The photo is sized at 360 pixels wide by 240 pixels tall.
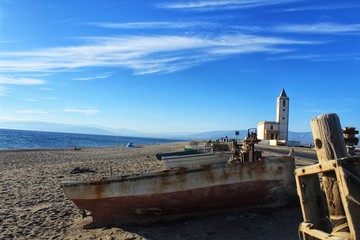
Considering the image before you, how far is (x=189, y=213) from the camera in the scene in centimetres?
839

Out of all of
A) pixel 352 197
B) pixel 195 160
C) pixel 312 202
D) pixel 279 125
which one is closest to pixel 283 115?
pixel 279 125

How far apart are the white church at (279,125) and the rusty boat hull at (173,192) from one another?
188 feet

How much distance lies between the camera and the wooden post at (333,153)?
3.39 metres

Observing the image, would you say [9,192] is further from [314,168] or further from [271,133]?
[271,133]

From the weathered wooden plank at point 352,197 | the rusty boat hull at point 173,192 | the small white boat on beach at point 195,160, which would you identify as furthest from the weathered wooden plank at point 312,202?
the small white boat on beach at point 195,160

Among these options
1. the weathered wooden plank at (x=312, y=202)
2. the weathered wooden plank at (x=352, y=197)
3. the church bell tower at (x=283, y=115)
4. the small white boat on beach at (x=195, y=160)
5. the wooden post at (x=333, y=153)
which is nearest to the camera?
the weathered wooden plank at (x=352, y=197)

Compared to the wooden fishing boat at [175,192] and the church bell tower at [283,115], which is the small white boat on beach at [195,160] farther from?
the church bell tower at [283,115]

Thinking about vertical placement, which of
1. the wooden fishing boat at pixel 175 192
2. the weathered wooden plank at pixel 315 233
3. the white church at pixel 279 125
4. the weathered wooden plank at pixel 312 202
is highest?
the white church at pixel 279 125

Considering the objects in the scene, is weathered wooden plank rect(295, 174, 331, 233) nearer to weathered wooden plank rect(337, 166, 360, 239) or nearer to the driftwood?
the driftwood

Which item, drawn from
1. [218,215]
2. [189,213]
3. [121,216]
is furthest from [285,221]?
[121,216]

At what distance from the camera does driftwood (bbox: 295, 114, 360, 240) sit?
3.12 metres

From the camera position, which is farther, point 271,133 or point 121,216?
point 271,133

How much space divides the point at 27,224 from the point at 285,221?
20.8 ft

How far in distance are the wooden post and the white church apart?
6235 centimetres
